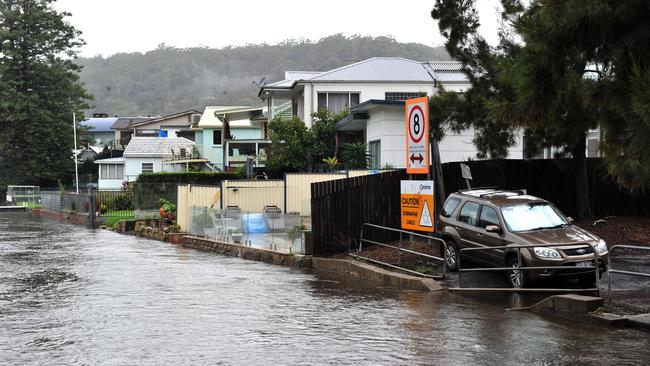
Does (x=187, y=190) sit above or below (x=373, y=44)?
below

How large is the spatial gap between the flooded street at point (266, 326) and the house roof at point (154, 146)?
52.5 meters

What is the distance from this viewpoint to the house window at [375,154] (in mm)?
29931

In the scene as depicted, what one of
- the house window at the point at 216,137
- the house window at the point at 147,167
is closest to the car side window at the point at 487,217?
the house window at the point at 147,167

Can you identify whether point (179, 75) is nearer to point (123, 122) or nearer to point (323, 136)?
point (123, 122)

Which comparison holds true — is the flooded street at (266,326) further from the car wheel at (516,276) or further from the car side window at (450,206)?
the car side window at (450,206)

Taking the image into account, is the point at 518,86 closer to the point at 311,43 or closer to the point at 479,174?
the point at 479,174

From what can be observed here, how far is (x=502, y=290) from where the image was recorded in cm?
1274

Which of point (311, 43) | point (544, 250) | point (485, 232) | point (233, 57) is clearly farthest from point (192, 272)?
point (233, 57)

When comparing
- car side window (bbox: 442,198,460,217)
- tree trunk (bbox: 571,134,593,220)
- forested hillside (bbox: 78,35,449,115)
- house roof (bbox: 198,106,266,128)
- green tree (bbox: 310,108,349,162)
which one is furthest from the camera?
forested hillside (bbox: 78,35,449,115)

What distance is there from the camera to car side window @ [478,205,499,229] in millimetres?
14683

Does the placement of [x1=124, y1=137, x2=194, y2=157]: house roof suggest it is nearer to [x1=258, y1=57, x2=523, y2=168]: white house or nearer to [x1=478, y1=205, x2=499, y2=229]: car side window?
[x1=258, y1=57, x2=523, y2=168]: white house

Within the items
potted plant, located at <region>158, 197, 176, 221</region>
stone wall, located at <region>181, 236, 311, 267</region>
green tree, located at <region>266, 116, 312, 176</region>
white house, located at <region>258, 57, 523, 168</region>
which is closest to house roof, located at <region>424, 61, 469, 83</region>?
white house, located at <region>258, 57, 523, 168</region>

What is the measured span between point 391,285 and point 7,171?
64742 millimetres

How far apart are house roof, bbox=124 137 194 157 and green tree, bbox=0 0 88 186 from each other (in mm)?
8151
